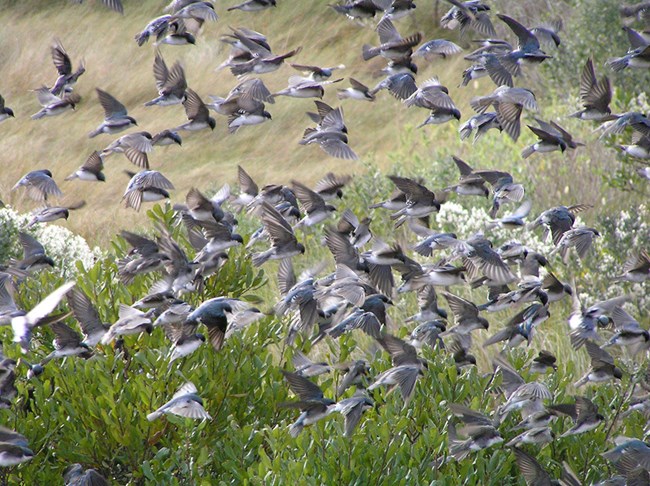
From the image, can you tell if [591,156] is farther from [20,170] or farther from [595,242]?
[20,170]

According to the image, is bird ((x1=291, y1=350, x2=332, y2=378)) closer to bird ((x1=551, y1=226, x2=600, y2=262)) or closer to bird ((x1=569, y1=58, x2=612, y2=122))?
bird ((x1=551, y1=226, x2=600, y2=262))

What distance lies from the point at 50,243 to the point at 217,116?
48.0ft

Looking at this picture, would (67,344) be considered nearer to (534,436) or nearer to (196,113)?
(196,113)

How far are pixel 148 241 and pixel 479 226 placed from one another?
517cm

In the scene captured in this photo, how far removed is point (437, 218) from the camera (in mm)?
9641

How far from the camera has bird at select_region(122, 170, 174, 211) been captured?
5.61 meters

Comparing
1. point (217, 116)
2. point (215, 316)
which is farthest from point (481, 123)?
point (217, 116)

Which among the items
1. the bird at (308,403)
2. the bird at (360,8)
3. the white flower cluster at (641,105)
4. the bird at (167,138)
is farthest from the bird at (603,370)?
the white flower cluster at (641,105)

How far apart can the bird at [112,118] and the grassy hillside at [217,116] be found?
6745 mm

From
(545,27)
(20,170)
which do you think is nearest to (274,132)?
(20,170)

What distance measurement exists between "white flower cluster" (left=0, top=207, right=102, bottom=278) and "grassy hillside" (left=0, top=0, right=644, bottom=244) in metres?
3.82

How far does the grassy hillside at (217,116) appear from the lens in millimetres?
15008

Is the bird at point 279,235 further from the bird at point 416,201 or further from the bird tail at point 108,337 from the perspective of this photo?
the bird tail at point 108,337

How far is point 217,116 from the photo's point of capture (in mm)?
23922
